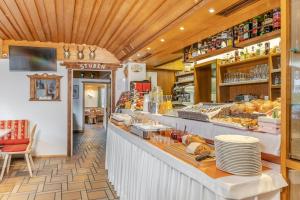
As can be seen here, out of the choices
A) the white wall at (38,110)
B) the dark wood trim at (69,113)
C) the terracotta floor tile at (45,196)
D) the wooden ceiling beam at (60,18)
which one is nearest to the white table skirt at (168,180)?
the terracotta floor tile at (45,196)

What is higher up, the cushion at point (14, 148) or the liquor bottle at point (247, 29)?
the liquor bottle at point (247, 29)

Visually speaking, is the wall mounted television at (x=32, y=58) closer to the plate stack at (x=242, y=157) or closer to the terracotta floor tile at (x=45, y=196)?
the terracotta floor tile at (x=45, y=196)

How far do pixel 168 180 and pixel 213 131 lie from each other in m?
0.56

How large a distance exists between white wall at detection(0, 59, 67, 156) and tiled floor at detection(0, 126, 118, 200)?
417 mm

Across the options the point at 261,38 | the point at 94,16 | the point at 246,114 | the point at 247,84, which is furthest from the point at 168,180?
the point at 94,16

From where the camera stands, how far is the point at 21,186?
12.3 feet

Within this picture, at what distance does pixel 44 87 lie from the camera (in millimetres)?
5637

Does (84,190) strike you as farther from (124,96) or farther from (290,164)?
(290,164)

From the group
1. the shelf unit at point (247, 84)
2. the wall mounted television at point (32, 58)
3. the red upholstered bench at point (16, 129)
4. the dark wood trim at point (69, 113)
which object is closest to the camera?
the shelf unit at point (247, 84)

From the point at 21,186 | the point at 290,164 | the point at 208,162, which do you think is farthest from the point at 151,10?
the point at 21,186

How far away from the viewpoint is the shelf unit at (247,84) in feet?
10.8

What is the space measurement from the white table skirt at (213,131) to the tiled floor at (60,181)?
1.42m

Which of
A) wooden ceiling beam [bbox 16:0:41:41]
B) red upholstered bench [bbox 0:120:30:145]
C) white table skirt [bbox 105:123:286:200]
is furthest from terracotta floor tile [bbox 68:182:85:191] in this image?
wooden ceiling beam [bbox 16:0:41:41]

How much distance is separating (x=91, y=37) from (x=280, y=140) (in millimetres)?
4369
